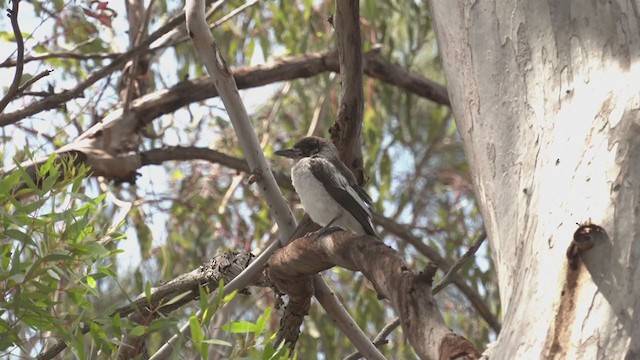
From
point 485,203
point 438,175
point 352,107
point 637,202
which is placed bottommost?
point 637,202

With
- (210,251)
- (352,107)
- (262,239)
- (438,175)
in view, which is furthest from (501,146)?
(438,175)

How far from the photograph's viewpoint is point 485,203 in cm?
214

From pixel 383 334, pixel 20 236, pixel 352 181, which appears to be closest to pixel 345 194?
pixel 352 181

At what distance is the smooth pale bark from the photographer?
68.6 inches

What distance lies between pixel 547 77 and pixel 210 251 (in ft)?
15.0

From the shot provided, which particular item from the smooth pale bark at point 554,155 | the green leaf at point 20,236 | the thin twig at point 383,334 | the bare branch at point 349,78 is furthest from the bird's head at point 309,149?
the green leaf at point 20,236

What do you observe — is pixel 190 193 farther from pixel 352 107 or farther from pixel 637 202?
pixel 637 202

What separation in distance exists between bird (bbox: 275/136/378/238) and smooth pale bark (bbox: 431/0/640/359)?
1305 mm

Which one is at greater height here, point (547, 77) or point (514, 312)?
point (547, 77)

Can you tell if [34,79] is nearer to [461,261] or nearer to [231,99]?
[231,99]

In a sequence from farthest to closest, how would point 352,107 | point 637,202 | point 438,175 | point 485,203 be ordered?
point 438,175 < point 352,107 < point 485,203 < point 637,202

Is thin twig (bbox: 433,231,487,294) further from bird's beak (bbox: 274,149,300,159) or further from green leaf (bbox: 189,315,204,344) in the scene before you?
bird's beak (bbox: 274,149,300,159)

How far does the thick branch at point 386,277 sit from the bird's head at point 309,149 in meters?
1.14

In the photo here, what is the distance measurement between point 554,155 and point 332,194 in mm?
1837
